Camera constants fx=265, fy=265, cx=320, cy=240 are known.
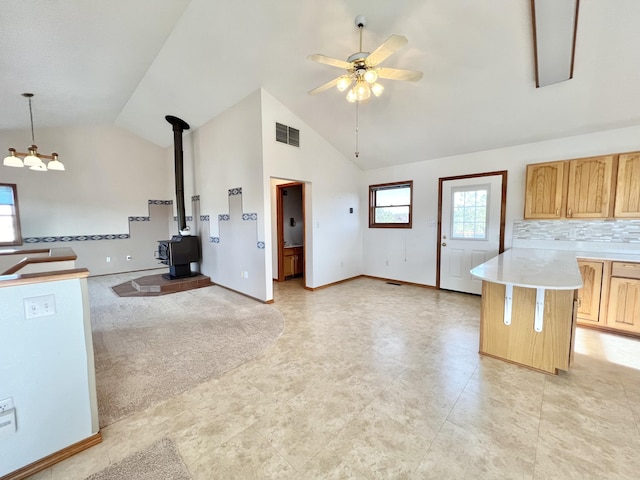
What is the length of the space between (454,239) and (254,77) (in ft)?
13.6

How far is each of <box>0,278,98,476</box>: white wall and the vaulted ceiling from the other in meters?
2.93

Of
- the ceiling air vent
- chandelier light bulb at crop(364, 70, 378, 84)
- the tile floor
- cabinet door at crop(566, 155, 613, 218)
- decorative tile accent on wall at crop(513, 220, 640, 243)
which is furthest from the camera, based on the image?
the ceiling air vent

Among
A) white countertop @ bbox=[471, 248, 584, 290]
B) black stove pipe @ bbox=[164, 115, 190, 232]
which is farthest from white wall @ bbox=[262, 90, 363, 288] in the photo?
white countertop @ bbox=[471, 248, 584, 290]

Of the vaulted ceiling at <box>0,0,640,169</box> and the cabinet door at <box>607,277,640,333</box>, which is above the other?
the vaulted ceiling at <box>0,0,640,169</box>

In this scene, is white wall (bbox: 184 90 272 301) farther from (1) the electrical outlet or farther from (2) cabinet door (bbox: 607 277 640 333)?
(2) cabinet door (bbox: 607 277 640 333)

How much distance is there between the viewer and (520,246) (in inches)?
158

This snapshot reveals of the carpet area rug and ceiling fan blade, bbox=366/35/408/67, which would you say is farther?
ceiling fan blade, bbox=366/35/408/67

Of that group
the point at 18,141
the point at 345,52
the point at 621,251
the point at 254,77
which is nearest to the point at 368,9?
the point at 345,52

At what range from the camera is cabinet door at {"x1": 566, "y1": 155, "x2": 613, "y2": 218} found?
311 centimetres

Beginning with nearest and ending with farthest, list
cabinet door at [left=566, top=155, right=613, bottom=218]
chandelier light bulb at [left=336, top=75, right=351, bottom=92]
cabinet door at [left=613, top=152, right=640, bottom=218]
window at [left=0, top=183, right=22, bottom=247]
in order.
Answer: chandelier light bulb at [left=336, top=75, right=351, bottom=92] < cabinet door at [left=613, top=152, right=640, bottom=218] < cabinet door at [left=566, top=155, right=613, bottom=218] < window at [left=0, top=183, right=22, bottom=247]

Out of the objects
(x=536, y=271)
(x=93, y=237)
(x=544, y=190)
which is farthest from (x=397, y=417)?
(x=93, y=237)

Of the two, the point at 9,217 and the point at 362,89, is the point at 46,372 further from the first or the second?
the point at 9,217

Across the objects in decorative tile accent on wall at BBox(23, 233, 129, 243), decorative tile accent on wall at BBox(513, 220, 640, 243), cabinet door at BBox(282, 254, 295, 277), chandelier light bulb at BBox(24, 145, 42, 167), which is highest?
chandelier light bulb at BBox(24, 145, 42, 167)

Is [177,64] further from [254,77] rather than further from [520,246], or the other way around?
[520,246]
